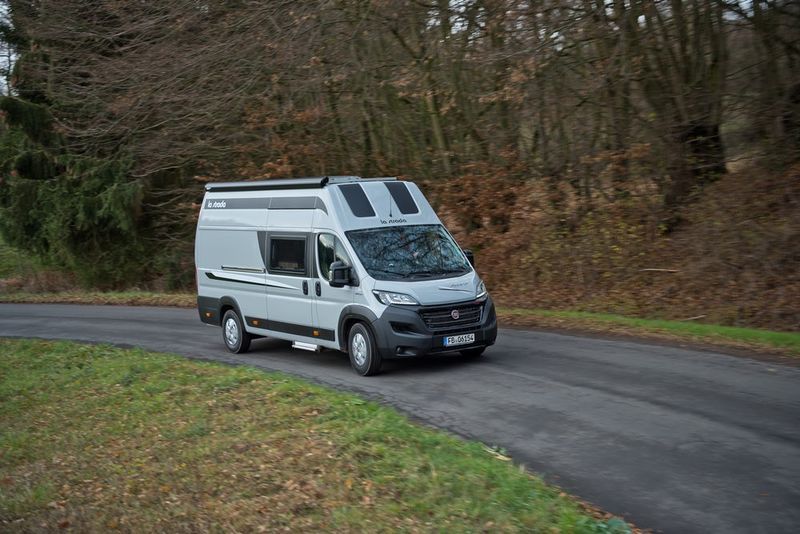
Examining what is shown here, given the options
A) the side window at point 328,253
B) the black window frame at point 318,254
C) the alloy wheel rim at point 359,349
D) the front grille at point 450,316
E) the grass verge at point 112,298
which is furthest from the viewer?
the grass verge at point 112,298

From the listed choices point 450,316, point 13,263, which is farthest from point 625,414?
point 13,263

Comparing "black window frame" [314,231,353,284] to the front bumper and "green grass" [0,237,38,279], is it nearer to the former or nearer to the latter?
the front bumper

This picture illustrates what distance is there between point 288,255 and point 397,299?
258cm

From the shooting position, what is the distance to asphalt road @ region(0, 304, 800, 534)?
7.14m

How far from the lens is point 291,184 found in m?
14.1

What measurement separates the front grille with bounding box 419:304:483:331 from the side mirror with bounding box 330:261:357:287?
47.3 inches

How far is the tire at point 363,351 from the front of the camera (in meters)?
12.3

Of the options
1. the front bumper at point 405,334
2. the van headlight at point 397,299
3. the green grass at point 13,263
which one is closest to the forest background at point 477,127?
the green grass at point 13,263

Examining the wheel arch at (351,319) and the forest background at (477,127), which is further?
the forest background at (477,127)

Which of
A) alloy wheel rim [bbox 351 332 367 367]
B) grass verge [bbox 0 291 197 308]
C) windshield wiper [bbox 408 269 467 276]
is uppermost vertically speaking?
windshield wiper [bbox 408 269 467 276]

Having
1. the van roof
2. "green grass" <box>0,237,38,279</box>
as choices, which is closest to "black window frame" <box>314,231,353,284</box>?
the van roof

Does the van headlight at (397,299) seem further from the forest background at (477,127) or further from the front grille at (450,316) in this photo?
the forest background at (477,127)

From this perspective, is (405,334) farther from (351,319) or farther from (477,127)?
(477,127)

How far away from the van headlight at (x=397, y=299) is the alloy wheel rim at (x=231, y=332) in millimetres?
4211
